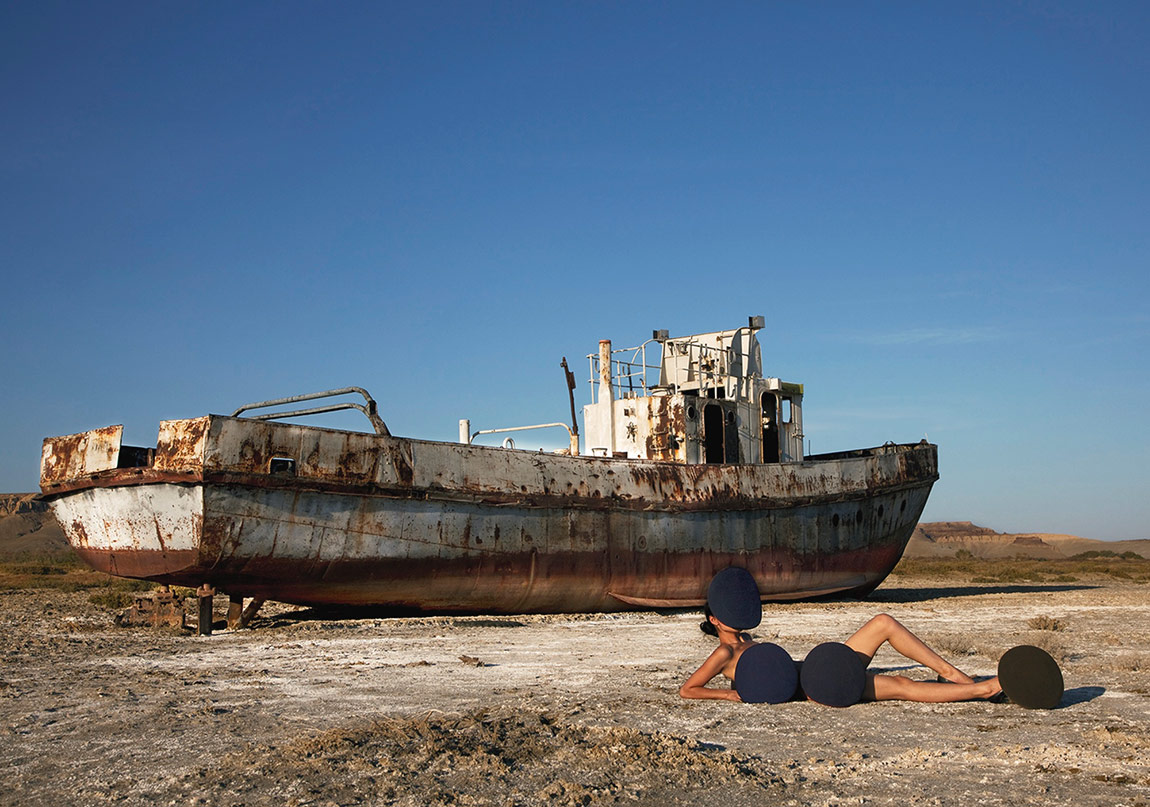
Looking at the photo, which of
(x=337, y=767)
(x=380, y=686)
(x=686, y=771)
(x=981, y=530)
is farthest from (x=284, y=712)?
(x=981, y=530)

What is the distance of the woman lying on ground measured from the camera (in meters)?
4.89

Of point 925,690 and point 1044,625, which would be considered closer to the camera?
point 925,690

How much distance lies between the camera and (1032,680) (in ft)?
15.6

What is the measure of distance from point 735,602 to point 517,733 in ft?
4.73

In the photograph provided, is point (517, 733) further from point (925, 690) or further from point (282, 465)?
point (282, 465)

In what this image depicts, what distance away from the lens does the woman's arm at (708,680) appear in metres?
5.11

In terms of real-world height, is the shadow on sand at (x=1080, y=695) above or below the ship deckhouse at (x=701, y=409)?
below

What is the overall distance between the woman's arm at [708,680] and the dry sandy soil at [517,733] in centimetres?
7

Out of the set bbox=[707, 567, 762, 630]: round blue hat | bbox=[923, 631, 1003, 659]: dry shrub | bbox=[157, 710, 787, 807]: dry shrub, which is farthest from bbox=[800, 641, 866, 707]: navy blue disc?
bbox=[923, 631, 1003, 659]: dry shrub

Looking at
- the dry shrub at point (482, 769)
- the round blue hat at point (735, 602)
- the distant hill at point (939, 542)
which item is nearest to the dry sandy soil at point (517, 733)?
the dry shrub at point (482, 769)

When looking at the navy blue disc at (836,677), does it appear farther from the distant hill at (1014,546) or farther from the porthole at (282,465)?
the distant hill at (1014,546)

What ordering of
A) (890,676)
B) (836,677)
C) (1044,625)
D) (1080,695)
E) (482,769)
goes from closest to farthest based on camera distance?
(482,769), (836,677), (890,676), (1080,695), (1044,625)

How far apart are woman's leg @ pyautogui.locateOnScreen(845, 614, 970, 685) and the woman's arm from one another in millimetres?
704

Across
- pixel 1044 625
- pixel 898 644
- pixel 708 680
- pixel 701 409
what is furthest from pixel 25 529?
pixel 898 644
